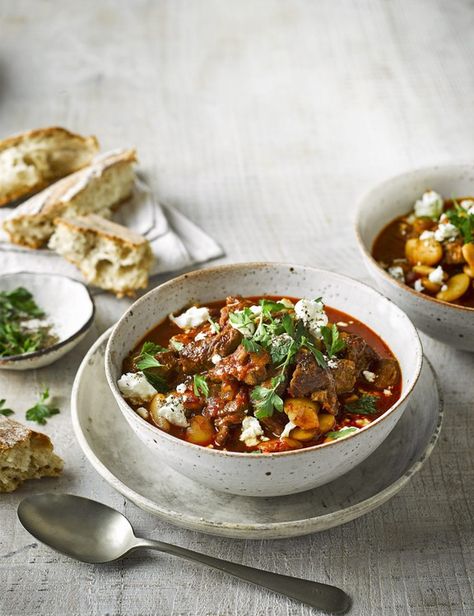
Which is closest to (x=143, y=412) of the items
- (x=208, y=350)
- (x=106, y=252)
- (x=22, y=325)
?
(x=208, y=350)

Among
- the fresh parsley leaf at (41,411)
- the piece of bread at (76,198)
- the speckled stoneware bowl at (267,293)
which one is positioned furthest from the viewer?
the piece of bread at (76,198)

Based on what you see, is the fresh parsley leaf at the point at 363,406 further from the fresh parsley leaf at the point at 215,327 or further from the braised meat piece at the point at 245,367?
the fresh parsley leaf at the point at 215,327

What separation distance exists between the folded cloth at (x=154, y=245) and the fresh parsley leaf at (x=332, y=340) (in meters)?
1.70

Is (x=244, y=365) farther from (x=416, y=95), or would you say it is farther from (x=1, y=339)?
(x=416, y=95)

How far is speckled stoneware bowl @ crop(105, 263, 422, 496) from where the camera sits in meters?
2.65

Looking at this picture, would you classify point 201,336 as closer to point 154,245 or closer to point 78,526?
point 78,526

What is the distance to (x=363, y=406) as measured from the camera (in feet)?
9.70

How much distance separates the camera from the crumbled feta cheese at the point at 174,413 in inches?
113

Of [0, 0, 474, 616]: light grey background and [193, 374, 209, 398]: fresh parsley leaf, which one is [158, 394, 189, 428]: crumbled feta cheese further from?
[0, 0, 474, 616]: light grey background

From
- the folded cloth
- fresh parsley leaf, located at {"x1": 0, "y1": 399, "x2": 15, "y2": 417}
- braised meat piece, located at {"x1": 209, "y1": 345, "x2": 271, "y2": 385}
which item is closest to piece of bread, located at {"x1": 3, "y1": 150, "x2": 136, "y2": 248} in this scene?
the folded cloth

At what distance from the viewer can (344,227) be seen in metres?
4.91

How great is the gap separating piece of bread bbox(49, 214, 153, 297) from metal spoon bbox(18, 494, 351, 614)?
1.52 m

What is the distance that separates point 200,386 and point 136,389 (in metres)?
0.24

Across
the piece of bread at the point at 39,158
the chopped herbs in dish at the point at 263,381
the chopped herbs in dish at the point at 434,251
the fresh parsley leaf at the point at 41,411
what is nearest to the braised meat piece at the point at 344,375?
the chopped herbs in dish at the point at 263,381
